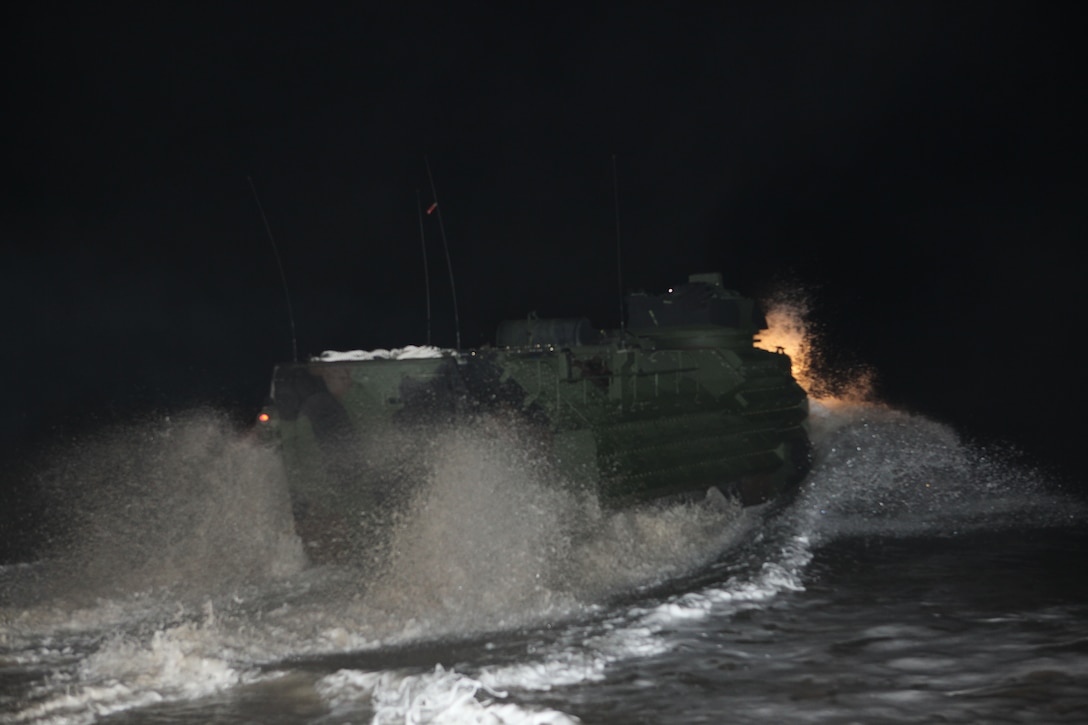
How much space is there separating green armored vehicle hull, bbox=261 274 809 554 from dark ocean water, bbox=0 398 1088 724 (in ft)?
0.95

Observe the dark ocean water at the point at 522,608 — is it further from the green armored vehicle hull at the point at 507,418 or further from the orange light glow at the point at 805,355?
the orange light glow at the point at 805,355

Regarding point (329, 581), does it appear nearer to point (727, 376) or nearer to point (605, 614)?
point (605, 614)

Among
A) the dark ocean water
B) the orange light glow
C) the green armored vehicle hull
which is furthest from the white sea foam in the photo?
the orange light glow


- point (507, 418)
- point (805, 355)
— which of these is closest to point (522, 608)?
point (507, 418)

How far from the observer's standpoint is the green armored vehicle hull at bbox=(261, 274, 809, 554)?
891 centimetres

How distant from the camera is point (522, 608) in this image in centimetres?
766

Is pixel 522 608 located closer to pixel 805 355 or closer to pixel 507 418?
pixel 507 418

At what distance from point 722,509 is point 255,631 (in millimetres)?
5746

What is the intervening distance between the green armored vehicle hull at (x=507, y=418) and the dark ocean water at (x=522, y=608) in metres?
0.29

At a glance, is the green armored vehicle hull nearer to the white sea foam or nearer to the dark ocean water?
the dark ocean water

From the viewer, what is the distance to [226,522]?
1043cm

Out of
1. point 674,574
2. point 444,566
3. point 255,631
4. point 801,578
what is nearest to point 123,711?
point 255,631

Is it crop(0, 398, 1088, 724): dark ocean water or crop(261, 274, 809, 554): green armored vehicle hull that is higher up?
crop(261, 274, 809, 554): green armored vehicle hull

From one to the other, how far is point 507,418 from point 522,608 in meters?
1.94
